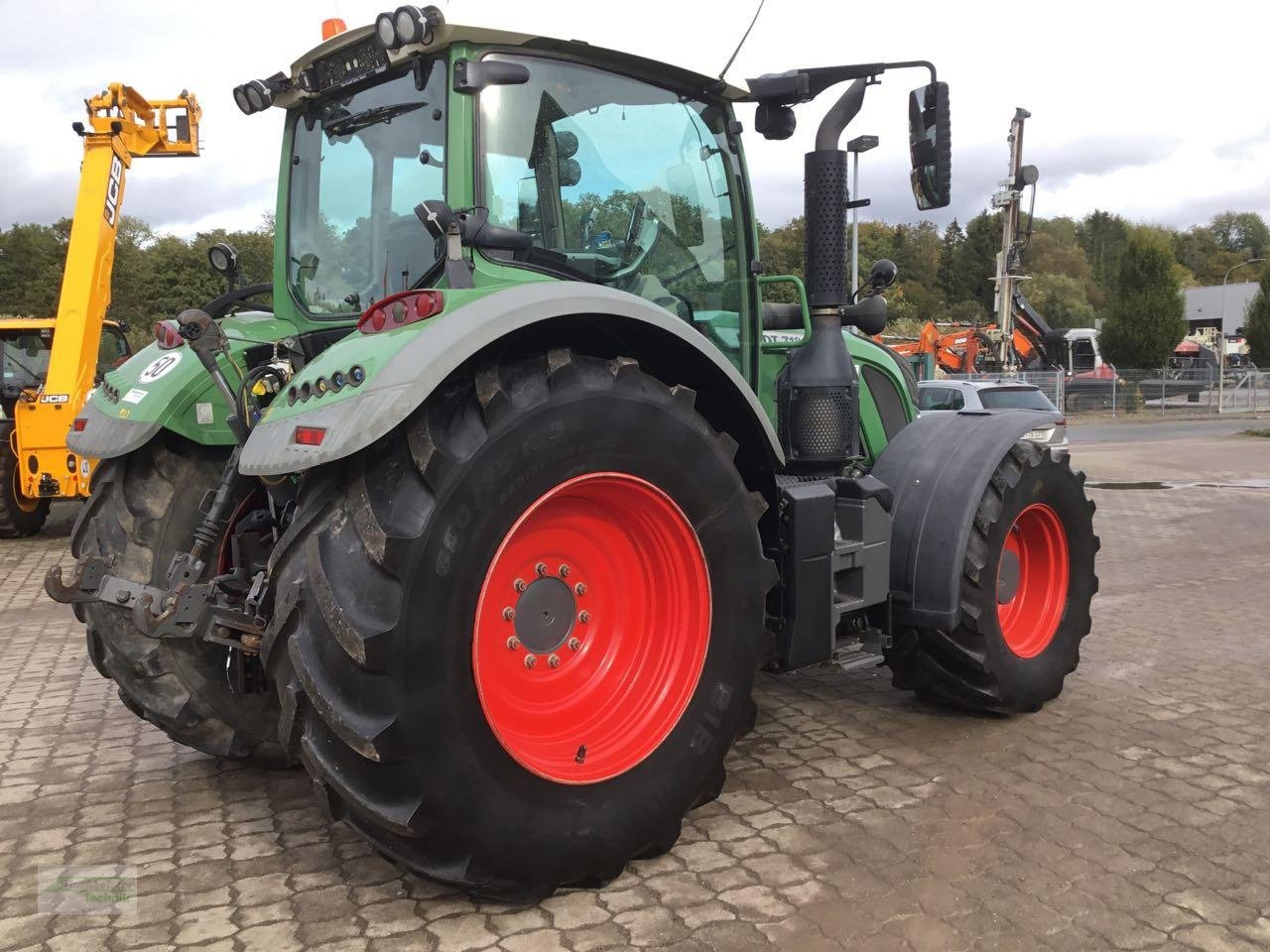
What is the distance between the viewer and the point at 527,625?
2953 millimetres

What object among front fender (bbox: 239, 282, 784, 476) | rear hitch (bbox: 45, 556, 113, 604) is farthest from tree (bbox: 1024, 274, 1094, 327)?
rear hitch (bbox: 45, 556, 113, 604)

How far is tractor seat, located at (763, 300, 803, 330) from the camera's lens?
4238mm

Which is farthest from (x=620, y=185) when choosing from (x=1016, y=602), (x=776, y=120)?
(x=1016, y=602)

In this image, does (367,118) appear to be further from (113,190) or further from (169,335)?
(113,190)

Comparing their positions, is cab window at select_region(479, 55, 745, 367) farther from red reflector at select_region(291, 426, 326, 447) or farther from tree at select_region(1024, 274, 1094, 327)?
tree at select_region(1024, 274, 1094, 327)

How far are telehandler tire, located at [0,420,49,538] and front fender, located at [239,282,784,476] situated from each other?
9108 mm

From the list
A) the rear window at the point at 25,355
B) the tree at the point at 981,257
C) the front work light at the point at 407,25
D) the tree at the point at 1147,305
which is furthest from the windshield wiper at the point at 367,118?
the tree at the point at 981,257

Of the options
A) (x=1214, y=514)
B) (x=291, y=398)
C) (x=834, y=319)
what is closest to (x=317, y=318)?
(x=291, y=398)

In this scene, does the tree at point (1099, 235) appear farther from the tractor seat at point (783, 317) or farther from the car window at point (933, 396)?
the tractor seat at point (783, 317)

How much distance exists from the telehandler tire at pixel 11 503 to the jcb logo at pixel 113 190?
2.37 metres

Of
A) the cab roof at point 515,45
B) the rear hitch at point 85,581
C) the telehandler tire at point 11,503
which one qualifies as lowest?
the telehandler tire at point 11,503

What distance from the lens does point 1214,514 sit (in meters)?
11.2

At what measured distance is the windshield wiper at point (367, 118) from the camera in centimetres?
341

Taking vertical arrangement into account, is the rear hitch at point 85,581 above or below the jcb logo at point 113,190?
below
